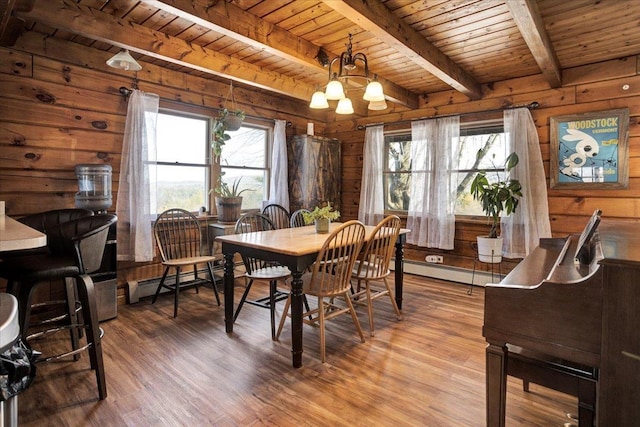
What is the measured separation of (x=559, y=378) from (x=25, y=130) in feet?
12.7

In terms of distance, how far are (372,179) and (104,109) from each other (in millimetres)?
3171

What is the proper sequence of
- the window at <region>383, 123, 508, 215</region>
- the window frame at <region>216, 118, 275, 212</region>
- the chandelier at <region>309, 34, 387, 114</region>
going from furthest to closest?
the window frame at <region>216, 118, 275, 212</region> → the window at <region>383, 123, 508, 215</region> → the chandelier at <region>309, 34, 387, 114</region>

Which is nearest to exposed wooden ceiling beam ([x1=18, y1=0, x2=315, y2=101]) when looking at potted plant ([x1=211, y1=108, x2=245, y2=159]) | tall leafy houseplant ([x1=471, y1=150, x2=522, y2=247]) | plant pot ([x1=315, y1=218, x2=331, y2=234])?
potted plant ([x1=211, y1=108, x2=245, y2=159])

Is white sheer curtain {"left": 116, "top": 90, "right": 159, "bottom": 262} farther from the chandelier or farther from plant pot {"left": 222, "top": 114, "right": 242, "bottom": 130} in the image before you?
the chandelier

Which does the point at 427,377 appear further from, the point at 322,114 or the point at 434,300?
the point at 322,114

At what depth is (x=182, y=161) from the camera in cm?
391

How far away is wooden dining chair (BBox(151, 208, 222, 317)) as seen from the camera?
339cm

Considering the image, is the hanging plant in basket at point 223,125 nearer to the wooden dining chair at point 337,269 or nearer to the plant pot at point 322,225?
the plant pot at point 322,225

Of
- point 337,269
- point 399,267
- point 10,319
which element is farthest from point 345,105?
point 10,319

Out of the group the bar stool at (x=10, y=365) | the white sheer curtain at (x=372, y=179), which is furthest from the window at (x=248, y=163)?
the bar stool at (x=10, y=365)

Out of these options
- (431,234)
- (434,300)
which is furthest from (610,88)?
(434,300)

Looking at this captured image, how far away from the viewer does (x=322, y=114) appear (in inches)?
215

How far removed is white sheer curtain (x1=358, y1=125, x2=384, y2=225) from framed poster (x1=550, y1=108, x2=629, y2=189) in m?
1.96

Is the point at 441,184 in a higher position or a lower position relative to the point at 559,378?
higher
